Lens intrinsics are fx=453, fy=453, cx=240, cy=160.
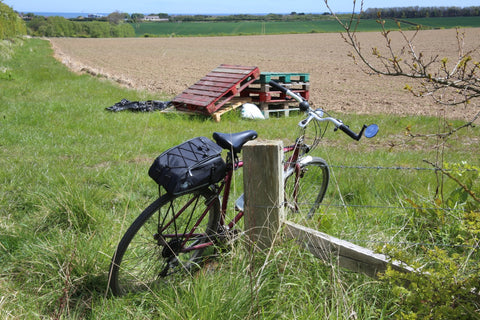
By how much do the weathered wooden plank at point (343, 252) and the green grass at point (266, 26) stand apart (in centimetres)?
118

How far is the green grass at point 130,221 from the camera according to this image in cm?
239

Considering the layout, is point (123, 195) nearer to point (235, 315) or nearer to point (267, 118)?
point (235, 315)

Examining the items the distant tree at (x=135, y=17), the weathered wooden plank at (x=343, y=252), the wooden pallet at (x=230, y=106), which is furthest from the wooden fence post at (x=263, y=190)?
the wooden pallet at (x=230, y=106)

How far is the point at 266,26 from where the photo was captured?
360 cm

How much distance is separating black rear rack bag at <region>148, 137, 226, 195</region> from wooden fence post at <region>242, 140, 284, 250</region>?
0.93 feet

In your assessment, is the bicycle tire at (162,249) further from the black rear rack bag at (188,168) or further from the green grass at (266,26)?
the green grass at (266,26)

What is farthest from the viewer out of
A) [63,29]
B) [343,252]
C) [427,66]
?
[63,29]

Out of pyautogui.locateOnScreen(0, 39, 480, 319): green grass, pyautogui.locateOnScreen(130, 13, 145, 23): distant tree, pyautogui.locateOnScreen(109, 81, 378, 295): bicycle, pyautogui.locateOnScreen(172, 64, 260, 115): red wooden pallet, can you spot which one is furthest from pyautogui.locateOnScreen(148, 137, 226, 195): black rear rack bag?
pyautogui.locateOnScreen(172, 64, 260, 115): red wooden pallet

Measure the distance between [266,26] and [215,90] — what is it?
5.66 metres

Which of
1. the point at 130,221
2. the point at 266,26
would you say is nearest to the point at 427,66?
the point at 266,26

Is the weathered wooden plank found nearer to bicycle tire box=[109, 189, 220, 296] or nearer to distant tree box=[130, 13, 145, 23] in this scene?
bicycle tire box=[109, 189, 220, 296]

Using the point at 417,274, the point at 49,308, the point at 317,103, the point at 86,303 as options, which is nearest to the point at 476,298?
the point at 417,274

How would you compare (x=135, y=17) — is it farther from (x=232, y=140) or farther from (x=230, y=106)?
(x=230, y=106)

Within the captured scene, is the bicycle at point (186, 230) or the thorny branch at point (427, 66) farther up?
the thorny branch at point (427, 66)
